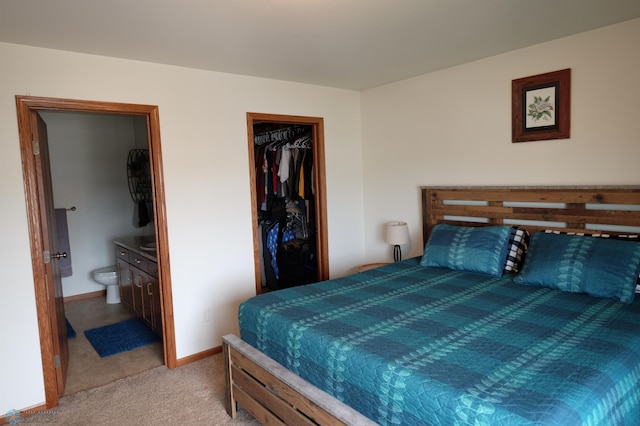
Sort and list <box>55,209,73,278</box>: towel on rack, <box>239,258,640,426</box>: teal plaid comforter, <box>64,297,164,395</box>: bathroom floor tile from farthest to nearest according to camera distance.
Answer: <box>55,209,73,278</box>: towel on rack, <box>64,297,164,395</box>: bathroom floor tile, <box>239,258,640,426</box>: teal plaid comforter

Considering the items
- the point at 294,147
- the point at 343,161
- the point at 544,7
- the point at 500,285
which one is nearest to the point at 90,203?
the point at 294,147

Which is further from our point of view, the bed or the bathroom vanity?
the bathroom vanity

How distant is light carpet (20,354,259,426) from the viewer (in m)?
2.54

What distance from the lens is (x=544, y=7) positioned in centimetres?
226

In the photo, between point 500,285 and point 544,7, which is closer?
point 544,7

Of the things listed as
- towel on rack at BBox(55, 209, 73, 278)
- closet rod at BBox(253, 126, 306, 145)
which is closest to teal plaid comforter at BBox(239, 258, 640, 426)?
closet rod at BBox(253, 126, 306, 145)

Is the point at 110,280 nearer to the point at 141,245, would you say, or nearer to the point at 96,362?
the point at 141,245

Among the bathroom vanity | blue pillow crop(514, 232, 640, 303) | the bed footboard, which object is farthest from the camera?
the bathroom vanity

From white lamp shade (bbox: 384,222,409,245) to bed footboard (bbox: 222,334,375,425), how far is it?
179cm

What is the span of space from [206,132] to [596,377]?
2920mm

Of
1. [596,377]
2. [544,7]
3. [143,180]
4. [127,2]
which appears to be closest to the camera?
[596,377]

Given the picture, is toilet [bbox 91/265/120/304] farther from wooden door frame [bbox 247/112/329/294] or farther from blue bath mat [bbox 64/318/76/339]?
wooden door frame [bbox 247/112/329/294]

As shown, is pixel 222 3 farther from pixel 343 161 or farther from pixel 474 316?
pixel 343 161

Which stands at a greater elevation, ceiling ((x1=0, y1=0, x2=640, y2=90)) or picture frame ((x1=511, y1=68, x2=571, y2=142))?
ceiling ((x1=0, y1=0, x2=640, y2=90))
